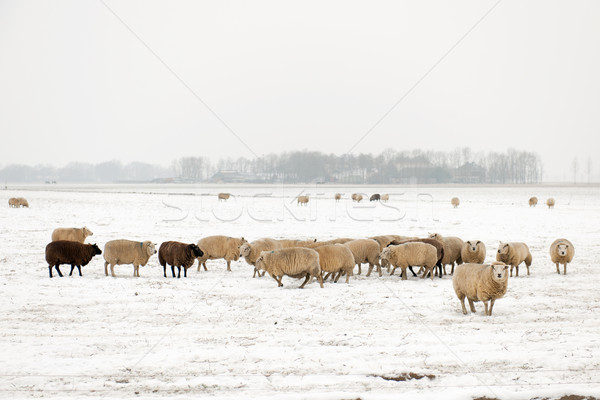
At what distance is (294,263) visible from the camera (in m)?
12.7

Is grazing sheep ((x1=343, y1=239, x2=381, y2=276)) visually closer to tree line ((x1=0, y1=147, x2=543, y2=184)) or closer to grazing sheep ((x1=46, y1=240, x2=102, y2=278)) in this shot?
grazing sheep ((x1=46, y1=240, x2=102, y2=278))

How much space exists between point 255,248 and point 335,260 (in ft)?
10.5

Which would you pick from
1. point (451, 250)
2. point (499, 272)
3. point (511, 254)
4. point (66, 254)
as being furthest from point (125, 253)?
point (511, 254)

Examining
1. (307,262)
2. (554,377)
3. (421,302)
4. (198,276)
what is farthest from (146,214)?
(554,377)

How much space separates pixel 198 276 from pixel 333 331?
23.0ft

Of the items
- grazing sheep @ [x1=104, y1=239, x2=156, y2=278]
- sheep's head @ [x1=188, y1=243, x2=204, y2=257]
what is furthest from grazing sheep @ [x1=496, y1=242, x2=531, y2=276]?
grazing sheep @ [x1=104, y1=239, x2=156, y2=278]

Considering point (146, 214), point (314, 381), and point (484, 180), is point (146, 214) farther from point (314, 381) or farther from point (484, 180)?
point (484, 180)

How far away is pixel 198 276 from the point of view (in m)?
14.6

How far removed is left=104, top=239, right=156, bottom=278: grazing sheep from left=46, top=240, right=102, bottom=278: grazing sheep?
61cm

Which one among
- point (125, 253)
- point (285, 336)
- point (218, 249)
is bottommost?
point (285, 336)

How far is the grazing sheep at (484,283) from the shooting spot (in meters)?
→ 9.34

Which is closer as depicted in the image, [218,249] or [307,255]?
[307,255]

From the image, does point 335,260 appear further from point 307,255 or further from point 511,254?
point 511,254

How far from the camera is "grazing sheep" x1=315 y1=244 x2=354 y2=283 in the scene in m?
13.2
